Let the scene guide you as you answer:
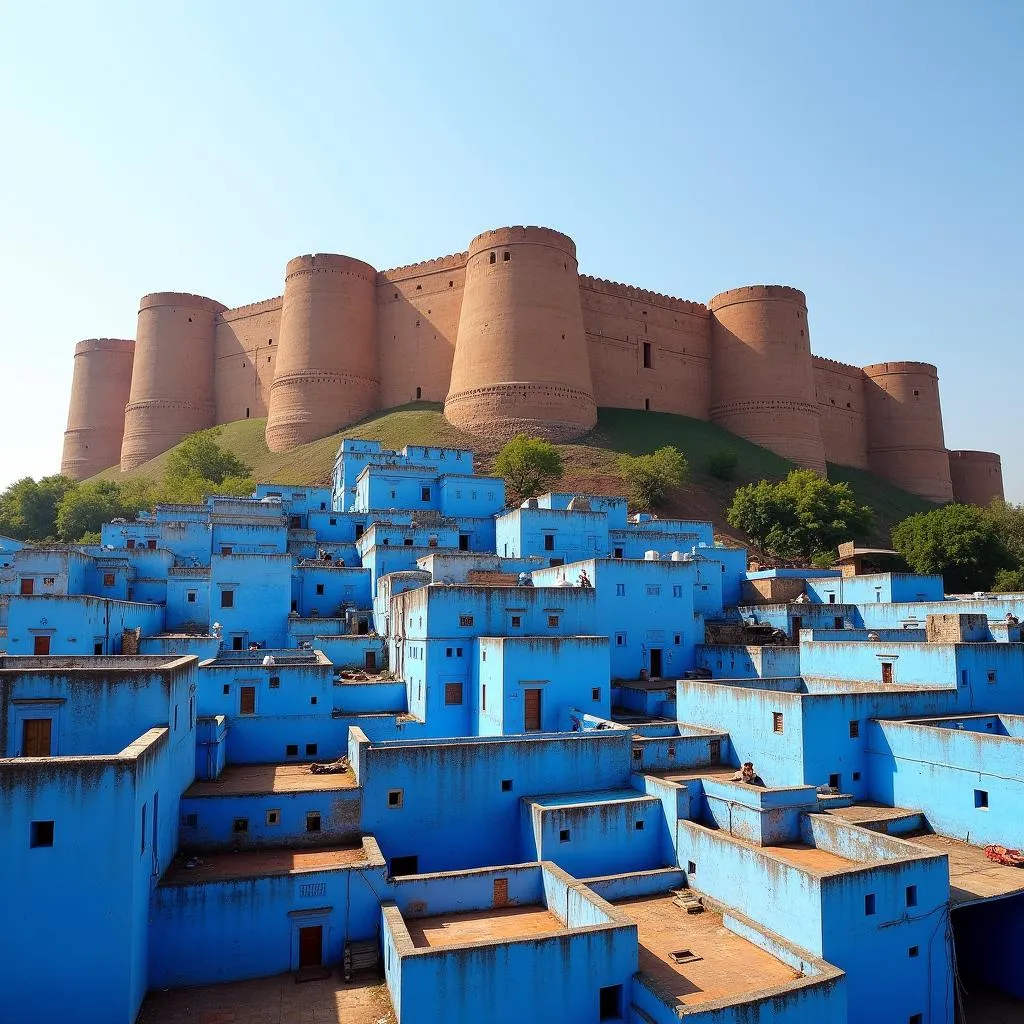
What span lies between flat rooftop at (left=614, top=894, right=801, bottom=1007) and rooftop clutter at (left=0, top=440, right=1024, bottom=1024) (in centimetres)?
6

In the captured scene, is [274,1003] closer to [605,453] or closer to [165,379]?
[605,453]

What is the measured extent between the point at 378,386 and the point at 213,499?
942 inches

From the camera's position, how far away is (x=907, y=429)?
6475 centimetres

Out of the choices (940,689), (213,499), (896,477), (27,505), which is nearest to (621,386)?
(896,477)

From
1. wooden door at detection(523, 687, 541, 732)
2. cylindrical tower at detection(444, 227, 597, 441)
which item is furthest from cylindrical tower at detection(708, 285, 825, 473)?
wooden door at detection(523, 687, 541, 732)

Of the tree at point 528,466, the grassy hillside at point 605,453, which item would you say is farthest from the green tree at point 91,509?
the tree at point 528,466

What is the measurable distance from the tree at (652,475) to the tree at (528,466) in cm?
441

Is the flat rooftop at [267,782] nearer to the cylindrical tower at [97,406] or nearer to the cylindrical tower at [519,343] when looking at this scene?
the cylindrical tower at [519,343]

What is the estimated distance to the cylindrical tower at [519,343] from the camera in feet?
156

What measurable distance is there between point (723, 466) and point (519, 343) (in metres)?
14.3

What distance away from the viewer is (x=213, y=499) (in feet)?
108

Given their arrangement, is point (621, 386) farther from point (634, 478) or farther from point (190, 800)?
point (190, 800)

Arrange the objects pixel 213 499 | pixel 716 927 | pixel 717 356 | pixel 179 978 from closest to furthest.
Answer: pixel 179 978
pixel 716 927
pixel 213 499
pixel 717 356

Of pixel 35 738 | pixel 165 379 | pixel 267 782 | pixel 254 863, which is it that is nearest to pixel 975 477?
pixel 165 379
